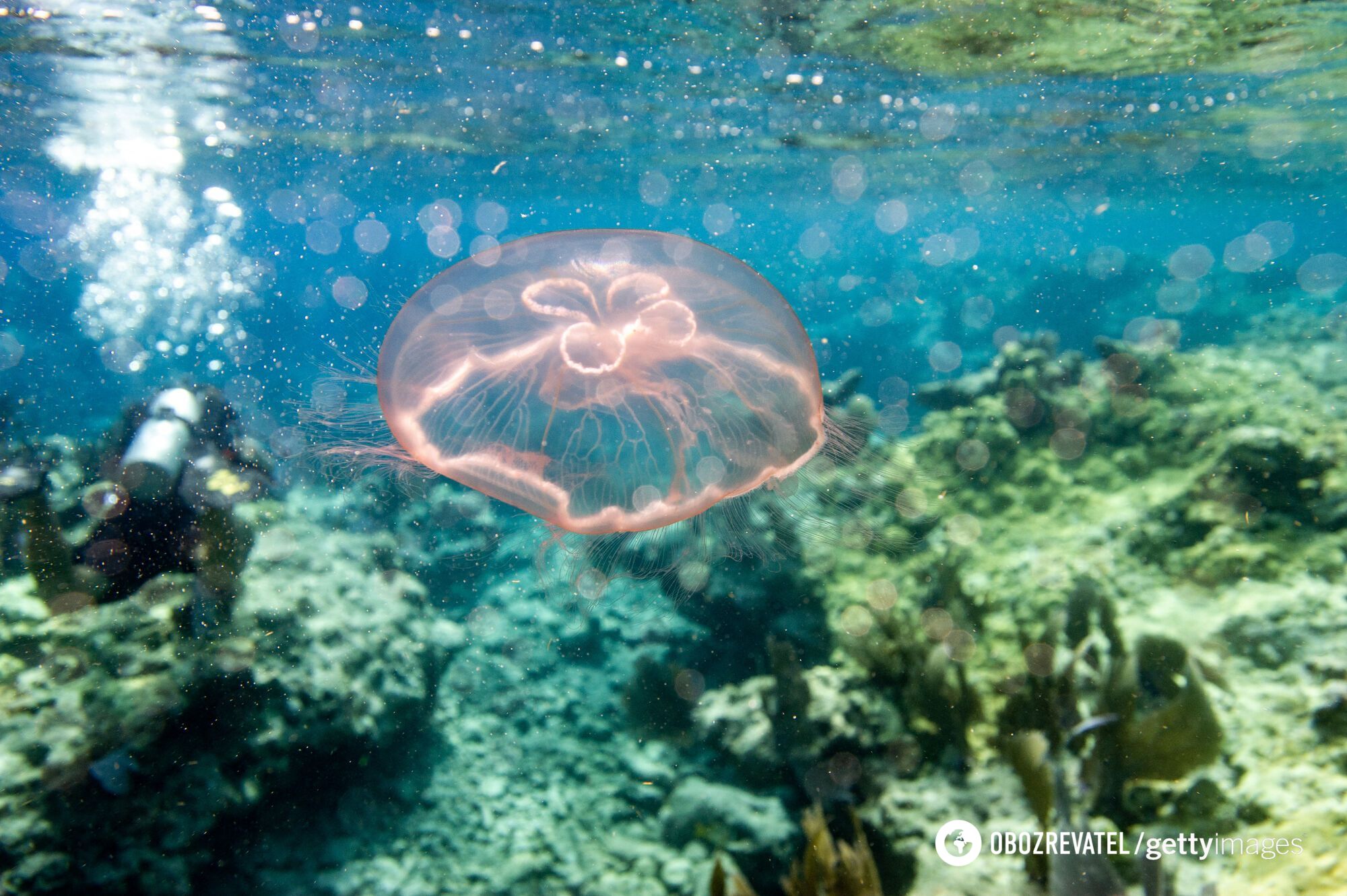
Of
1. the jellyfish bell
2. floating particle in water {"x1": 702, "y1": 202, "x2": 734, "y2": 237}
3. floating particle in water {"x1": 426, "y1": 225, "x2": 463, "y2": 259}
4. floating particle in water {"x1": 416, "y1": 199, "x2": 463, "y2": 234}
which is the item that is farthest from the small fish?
floating particle in water {"x1": 426, "y1": 225, "x2": 463, "y2": 259}

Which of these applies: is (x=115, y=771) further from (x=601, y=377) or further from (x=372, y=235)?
(x=372, y=235)

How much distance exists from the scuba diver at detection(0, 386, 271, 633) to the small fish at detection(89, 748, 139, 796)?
84cm

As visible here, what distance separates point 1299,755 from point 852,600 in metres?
2.43

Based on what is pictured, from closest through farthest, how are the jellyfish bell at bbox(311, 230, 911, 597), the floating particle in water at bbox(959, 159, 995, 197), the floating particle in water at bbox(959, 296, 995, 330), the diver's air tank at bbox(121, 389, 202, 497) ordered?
the jellyfish bell at bbox(311, 230, 911, 597)
the diver's air tank at bbox(121, 389, 202, 497)
the floating particle in water at bbox(959, 296, 995, 330)
the floating particle in water at bbox(959, 159, 995, 197)

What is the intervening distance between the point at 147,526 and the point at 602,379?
3746 mm

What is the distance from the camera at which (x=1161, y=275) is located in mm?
20109

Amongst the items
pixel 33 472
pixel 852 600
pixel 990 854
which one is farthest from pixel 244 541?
pixel 990 854

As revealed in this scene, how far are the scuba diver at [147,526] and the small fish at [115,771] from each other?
0.84 metres

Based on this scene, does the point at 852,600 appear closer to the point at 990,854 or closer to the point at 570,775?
the point at 990,854

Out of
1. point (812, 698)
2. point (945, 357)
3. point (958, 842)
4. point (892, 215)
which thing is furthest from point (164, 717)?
point (892, 215)

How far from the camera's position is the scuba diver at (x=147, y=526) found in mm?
4258

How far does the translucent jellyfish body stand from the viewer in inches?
137

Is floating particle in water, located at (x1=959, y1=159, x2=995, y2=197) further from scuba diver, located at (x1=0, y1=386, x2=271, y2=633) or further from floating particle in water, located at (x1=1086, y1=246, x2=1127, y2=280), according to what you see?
scuba diver, located at (x1=0, y1=386, x2=271, y2=633)

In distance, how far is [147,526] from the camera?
4.74 m
